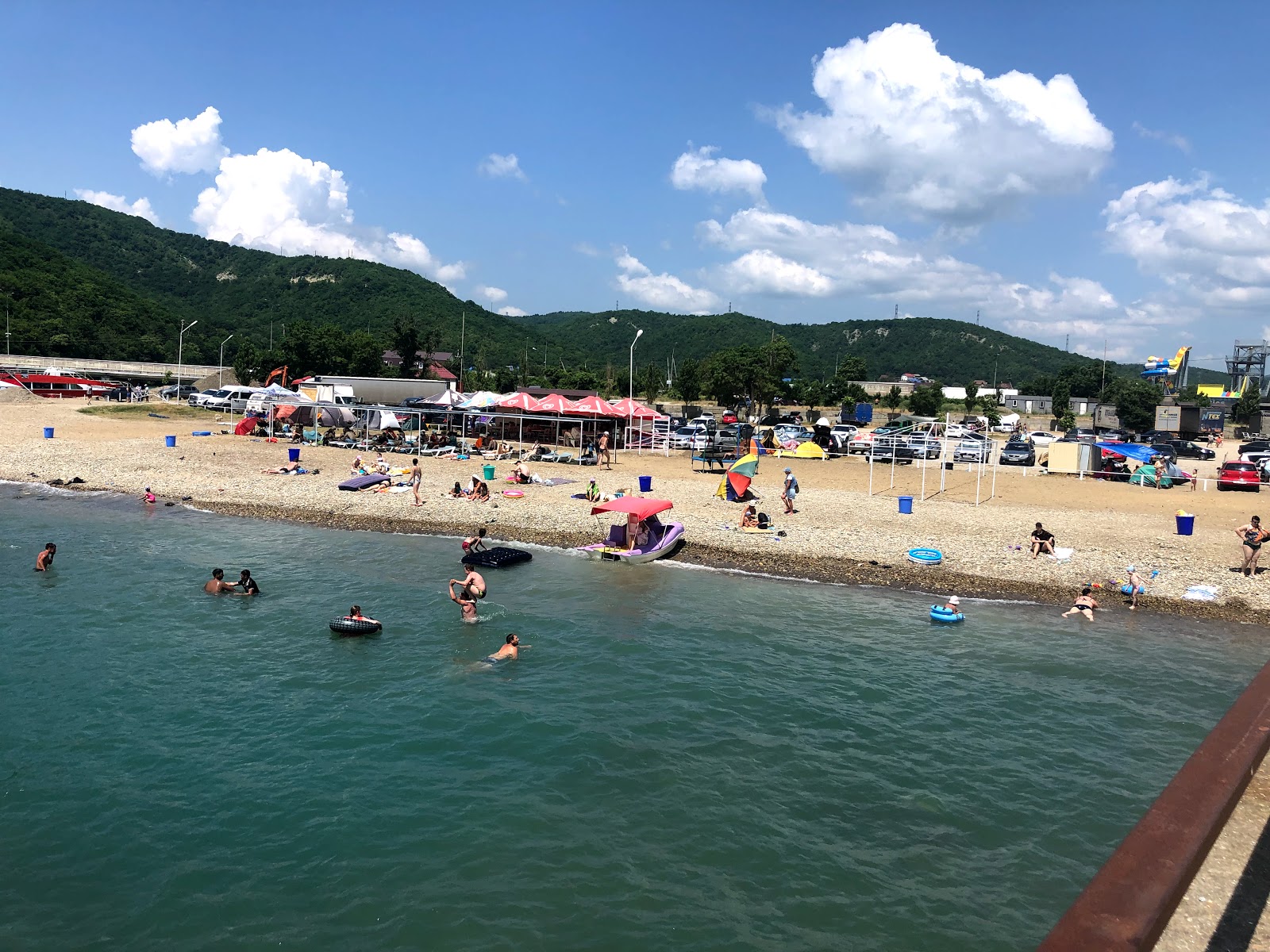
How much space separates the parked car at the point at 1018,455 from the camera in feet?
130

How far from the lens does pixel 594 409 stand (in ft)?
126

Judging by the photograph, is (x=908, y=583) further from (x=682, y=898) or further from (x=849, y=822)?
(x=682, y=898)

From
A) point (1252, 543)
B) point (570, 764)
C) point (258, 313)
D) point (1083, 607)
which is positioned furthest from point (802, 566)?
point (258, 313)

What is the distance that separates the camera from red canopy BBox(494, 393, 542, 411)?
38.5 m

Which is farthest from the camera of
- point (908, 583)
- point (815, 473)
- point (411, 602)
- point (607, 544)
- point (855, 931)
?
point (815, 473)

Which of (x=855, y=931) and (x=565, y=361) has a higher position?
(x=565, y=361)

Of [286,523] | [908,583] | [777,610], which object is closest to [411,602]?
[777,610]

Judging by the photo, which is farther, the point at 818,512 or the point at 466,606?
the point at 818,512

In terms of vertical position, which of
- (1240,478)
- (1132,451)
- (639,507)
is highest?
(1132,451)

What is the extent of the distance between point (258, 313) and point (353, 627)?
132720 millimetres

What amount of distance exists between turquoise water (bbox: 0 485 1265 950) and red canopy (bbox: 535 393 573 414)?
64.8ft

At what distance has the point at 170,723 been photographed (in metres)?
12.1

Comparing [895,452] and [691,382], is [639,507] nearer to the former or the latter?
[895,452]

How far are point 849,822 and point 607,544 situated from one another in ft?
42.8
